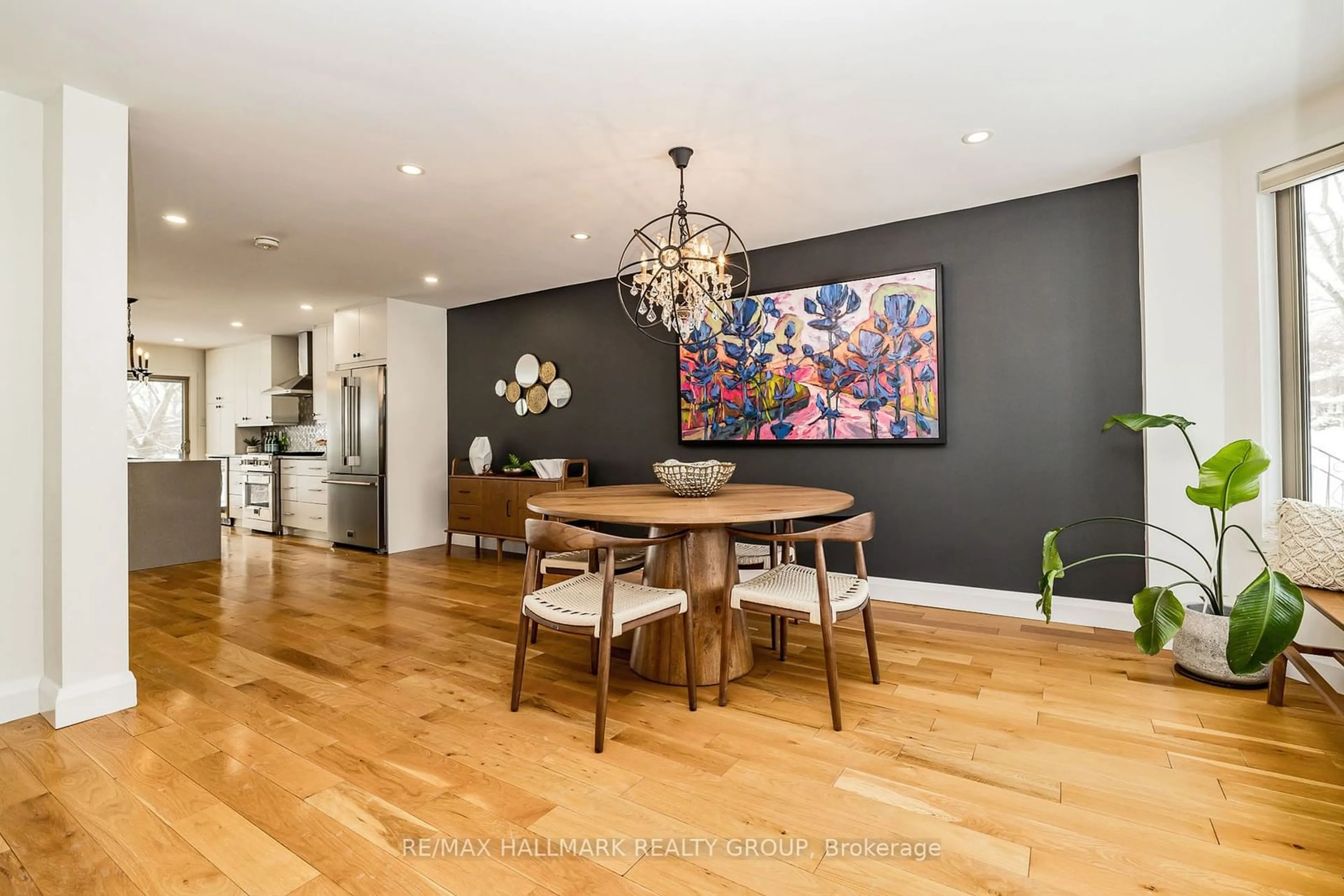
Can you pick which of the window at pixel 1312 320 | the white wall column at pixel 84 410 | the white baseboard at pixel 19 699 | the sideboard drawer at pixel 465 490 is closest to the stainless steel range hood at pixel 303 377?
the sideboard drawer at pixel 465 490

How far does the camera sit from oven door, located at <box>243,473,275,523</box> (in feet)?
23.6

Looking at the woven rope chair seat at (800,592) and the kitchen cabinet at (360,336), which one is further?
the kitchen cabinet at (360,336)

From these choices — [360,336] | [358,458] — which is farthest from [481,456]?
[360,336]

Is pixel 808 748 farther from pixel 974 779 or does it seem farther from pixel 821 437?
pixel 821 437

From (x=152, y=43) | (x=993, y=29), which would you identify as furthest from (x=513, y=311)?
(x=993, y=29)

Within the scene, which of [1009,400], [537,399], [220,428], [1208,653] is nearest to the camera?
[1208,653]

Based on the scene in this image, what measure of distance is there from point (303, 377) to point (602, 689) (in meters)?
6.90

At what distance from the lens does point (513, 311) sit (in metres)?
5.88

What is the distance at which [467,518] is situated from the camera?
18.5 feet

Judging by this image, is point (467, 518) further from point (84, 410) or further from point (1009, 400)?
point (1009, 400)

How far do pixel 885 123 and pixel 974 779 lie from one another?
2519 millimetres

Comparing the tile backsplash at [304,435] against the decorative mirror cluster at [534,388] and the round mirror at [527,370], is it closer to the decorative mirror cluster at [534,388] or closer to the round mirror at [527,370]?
the decorative mirror cluster at [534,388]

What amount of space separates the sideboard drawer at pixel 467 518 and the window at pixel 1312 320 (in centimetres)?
520

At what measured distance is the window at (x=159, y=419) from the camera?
8.42 meters
